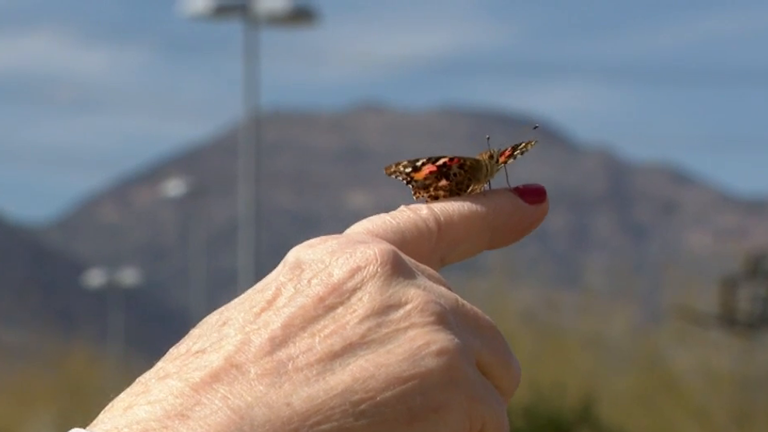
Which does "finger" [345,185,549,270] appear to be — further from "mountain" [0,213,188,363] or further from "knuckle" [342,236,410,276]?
"mountain" [0,213,188,363]

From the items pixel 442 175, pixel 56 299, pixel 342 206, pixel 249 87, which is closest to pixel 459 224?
pixel 442 175

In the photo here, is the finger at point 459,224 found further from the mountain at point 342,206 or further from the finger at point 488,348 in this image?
the mountain at point 342,206

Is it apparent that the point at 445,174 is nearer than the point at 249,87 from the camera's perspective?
Yes

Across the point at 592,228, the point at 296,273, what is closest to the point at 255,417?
the point at 296,273

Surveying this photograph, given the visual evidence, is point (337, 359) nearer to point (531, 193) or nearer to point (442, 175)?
point (442, 175)

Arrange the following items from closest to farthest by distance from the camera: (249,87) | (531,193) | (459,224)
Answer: (459,224)
(531,193)
(249,87)

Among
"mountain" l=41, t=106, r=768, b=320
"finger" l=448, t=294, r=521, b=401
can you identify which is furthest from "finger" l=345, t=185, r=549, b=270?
"mountain" l=41, t=106, r=768, b=320

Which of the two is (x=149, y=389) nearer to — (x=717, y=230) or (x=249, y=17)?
(x=249, y=17)
